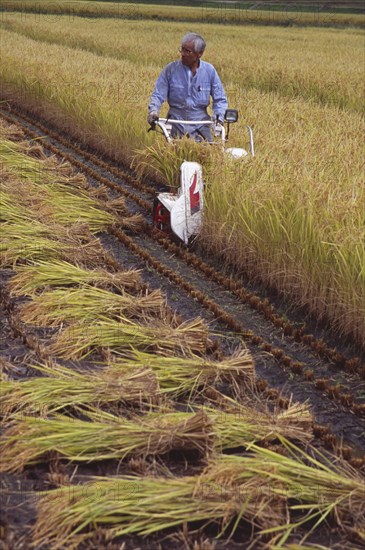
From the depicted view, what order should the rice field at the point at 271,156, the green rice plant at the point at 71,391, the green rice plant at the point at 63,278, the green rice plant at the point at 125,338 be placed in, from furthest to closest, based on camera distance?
the green rice plant at the point at 63,278 < the rice field at the point at 271,156 < the green rice plant at the point at 125,338 < the green rice plant at the point at 71,391

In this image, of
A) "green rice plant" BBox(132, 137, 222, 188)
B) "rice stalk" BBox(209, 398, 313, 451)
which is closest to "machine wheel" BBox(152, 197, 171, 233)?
"green rice plant" BBox(132, 137, 222, 188)

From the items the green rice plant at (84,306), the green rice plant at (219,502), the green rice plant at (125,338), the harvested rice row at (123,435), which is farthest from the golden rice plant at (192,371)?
the green rice plant at (219,502)

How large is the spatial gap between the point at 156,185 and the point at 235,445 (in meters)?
4.76

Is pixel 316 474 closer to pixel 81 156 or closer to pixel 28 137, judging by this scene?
pixel 81 156

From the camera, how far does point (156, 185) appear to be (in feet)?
24.7

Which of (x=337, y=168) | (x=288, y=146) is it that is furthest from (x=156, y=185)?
(x=337, y=168)

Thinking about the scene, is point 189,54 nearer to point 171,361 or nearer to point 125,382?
point 171,361

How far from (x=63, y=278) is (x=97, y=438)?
1951 mm

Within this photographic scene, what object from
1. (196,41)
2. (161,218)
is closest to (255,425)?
(161,218)

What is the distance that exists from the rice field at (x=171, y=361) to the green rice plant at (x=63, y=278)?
1 centimetres

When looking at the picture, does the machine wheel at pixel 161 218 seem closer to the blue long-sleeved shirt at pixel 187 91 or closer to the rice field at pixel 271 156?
the rice field at pixel 271 156

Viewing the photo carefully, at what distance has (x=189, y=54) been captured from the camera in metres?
6.04

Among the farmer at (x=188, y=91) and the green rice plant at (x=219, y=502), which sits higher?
the farmer at (x=188, y=91)

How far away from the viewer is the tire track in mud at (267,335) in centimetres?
356
